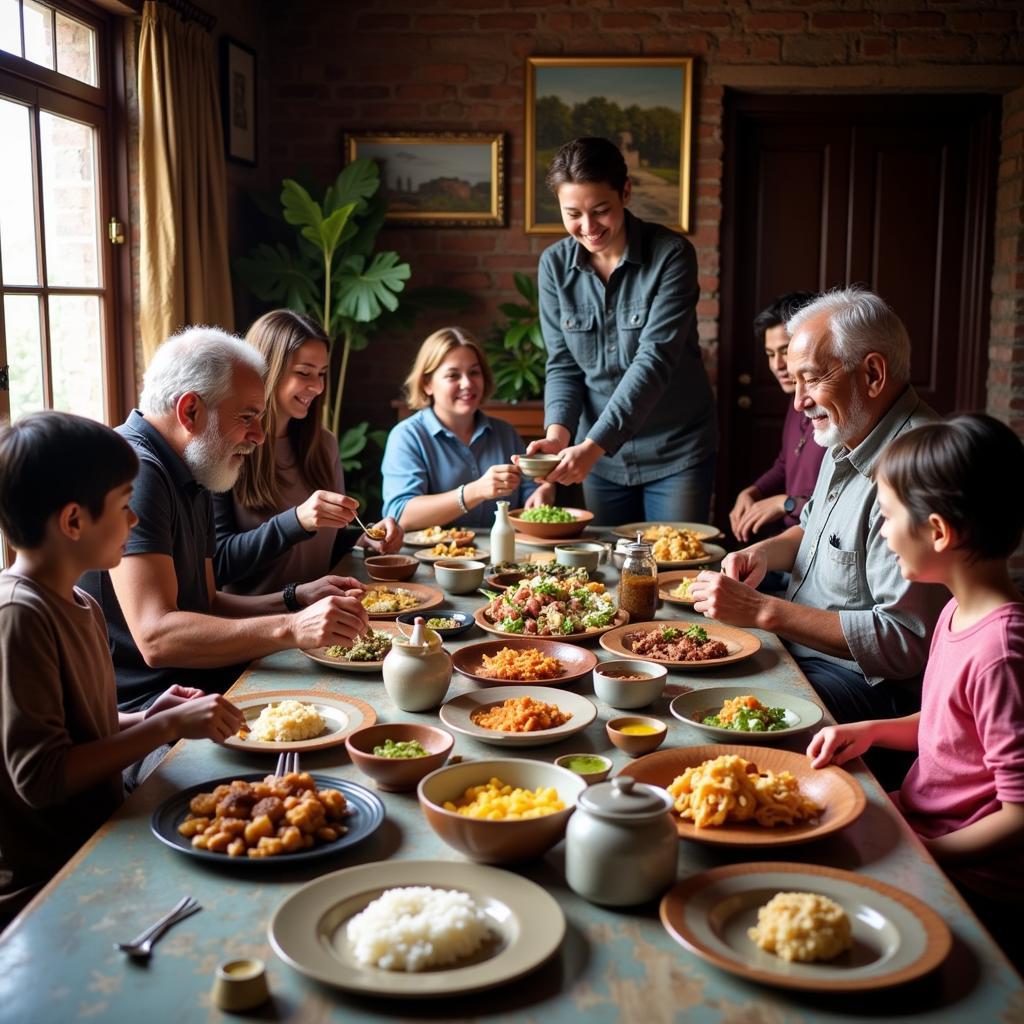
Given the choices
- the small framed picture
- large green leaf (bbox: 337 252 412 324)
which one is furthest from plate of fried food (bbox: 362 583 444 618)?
the small framed picture

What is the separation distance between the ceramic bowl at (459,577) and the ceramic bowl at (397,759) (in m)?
1.04

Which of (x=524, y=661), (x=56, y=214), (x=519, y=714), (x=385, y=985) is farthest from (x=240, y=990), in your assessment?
(x=56, y=214)

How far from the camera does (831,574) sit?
2.36 m

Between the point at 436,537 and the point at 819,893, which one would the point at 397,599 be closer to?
the point at 436,537

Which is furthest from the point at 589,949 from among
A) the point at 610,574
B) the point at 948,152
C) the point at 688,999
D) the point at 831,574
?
the point at 948,152

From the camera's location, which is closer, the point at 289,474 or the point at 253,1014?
the point at 253,1014

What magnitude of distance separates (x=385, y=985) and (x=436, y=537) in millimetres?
2207

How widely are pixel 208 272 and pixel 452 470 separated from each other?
1.49 m

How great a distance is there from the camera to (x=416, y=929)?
43.3 inches

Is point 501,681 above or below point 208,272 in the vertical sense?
below

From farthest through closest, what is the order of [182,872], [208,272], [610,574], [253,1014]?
[208,272]
[610,574]
[182,872]
[253,1014]

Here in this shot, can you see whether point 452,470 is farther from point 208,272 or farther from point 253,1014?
point 253,1014

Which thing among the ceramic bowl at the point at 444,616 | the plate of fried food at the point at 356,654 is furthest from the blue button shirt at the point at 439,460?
the plate of fried food at the point at 356,654

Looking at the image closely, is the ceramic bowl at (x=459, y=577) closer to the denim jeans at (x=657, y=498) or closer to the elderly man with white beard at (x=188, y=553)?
the elderly man with white beard at (x=188, y=553)
